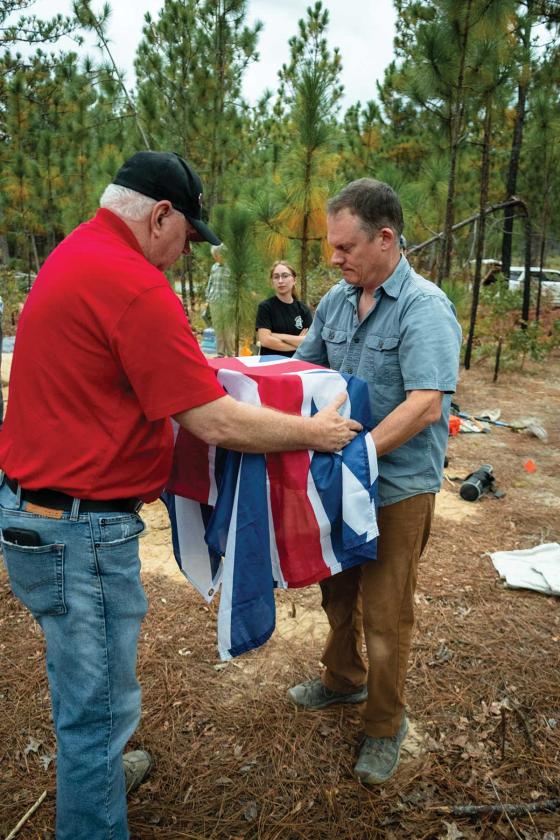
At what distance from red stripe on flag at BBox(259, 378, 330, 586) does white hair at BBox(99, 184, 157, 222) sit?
1.87 feet

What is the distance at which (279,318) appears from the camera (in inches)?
201

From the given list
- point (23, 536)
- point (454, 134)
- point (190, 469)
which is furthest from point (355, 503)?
point (454, 134)

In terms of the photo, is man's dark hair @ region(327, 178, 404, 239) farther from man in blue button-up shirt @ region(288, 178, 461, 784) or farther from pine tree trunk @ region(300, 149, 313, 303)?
pine tree trunk @ region(300, 149, 313, 303)

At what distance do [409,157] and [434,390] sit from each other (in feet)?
46.1

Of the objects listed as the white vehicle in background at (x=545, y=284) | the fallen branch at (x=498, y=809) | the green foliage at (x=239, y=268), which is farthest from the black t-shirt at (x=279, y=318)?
the white vehicle in background at (x=545, y=284)

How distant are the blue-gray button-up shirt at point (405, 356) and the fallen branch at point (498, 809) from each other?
3.40ft

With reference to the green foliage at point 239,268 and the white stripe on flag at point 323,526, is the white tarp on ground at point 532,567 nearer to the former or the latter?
Result: the white stripe on flag at point 323,526

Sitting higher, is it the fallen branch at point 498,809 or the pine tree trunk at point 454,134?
the pine tree trunk at point 454,134

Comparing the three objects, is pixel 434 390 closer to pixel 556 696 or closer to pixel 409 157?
pixel 556 696


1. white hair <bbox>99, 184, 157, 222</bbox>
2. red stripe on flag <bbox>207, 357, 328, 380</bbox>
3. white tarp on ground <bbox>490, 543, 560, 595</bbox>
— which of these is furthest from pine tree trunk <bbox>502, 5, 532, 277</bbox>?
white hair <bbox>99, 184, 157, 222</bbox>

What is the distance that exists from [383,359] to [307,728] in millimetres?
1465

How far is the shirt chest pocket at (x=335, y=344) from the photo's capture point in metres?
2.11

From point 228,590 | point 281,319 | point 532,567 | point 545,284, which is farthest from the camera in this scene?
point 545,284

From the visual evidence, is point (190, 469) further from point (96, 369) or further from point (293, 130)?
point (293, 130)
